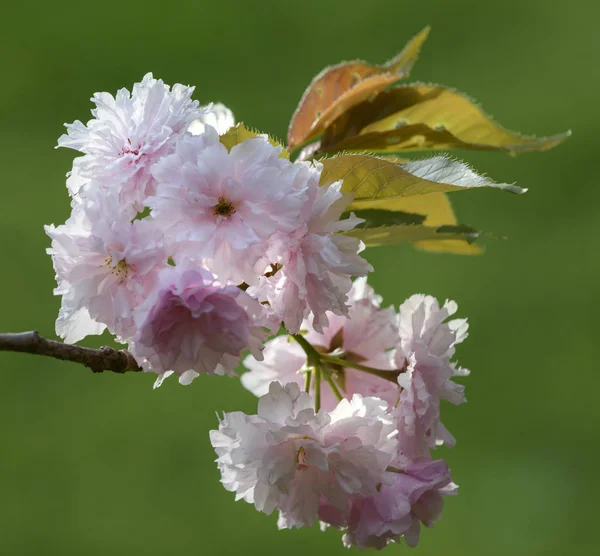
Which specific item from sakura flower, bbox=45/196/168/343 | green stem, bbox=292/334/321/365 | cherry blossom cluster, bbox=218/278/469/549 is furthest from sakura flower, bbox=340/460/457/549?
sakura flower, bbox=45/196/168/343

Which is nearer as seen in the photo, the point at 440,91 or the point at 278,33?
the point at 440,91

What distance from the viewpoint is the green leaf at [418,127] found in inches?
25.6

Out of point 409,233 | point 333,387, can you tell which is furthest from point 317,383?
point 409,233

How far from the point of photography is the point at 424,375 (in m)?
0.57

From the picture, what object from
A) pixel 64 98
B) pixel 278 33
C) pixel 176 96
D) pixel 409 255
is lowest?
pixel 176 96

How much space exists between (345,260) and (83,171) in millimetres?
168

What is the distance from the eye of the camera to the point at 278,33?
267 centimetres

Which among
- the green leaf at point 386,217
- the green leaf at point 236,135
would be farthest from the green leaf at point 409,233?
the green leaf at point 236,135

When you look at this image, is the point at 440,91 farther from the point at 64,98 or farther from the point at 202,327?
the point at 64,98

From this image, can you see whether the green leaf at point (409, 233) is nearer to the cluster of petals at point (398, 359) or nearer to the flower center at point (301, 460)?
the cluster of petals at point (398, 359)

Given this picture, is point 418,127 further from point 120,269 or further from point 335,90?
point 120,269

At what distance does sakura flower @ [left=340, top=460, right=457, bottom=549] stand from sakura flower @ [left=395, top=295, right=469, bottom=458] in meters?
0.02

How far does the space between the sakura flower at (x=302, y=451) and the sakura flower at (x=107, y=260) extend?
0.35ft

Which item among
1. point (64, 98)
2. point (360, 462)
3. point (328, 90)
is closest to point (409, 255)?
point (64, 98)
